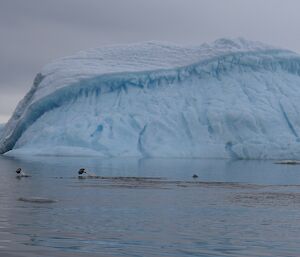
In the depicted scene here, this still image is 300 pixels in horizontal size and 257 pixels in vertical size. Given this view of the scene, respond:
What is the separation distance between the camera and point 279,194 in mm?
19516

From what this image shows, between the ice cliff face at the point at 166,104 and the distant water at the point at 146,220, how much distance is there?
80.1 feet

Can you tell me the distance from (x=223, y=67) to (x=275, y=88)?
174 inches

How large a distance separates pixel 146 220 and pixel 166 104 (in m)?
36.8

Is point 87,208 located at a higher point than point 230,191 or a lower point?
higher

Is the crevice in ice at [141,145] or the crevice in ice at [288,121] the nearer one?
the crevice in ice at [141,145]

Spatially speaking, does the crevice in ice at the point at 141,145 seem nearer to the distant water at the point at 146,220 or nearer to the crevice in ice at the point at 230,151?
the crevice in ice at the point at 230,151

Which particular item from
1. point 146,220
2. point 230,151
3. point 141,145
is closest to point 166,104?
point 141,145

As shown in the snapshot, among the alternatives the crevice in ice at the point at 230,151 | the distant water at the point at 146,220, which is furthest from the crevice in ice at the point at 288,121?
the distant water at the point at 146,220

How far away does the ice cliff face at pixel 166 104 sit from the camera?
46.1 meters

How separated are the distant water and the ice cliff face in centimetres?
2443

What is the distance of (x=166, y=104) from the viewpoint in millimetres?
48969

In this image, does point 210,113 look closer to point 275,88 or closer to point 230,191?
point 275,88

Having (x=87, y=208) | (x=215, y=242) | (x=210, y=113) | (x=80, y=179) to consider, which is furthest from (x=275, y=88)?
(x=215, y=242)

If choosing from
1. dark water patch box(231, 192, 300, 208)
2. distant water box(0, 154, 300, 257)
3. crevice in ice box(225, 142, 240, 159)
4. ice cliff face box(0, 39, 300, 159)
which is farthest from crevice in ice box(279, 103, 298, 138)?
dark water patch box(231, 192, 300, 208)
